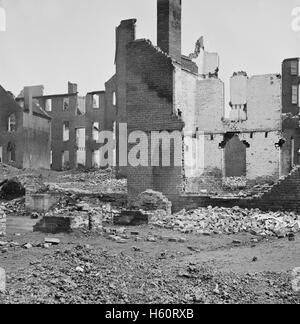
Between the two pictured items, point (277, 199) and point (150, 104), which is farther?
point (150, 104)

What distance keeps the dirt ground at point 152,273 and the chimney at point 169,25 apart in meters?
9.45

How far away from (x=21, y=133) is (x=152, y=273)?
A: 31346 mm

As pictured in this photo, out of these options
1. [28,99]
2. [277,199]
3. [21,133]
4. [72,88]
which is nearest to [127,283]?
[277,199]

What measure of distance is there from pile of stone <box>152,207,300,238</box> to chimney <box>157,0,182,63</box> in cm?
683

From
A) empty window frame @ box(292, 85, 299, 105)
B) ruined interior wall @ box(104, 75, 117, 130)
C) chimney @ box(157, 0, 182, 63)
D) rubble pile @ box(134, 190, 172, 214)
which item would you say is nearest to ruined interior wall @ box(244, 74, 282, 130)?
chimney @ box(157, 0, 182, 63)

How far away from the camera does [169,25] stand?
16.2 metres

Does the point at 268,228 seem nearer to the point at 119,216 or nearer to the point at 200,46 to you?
the point at 119,216

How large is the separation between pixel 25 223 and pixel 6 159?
24350mm

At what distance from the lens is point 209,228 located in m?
11.5

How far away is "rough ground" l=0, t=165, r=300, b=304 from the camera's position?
570cm

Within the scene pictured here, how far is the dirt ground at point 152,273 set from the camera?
5.66 m

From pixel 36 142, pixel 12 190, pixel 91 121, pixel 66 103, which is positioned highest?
pixel 66 103

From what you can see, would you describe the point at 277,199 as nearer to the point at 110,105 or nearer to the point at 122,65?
the point at 122,65

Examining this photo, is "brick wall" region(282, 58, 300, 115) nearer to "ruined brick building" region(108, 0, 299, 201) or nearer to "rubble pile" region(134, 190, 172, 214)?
"ruined brick building" region(108, 0, 299, 201)
